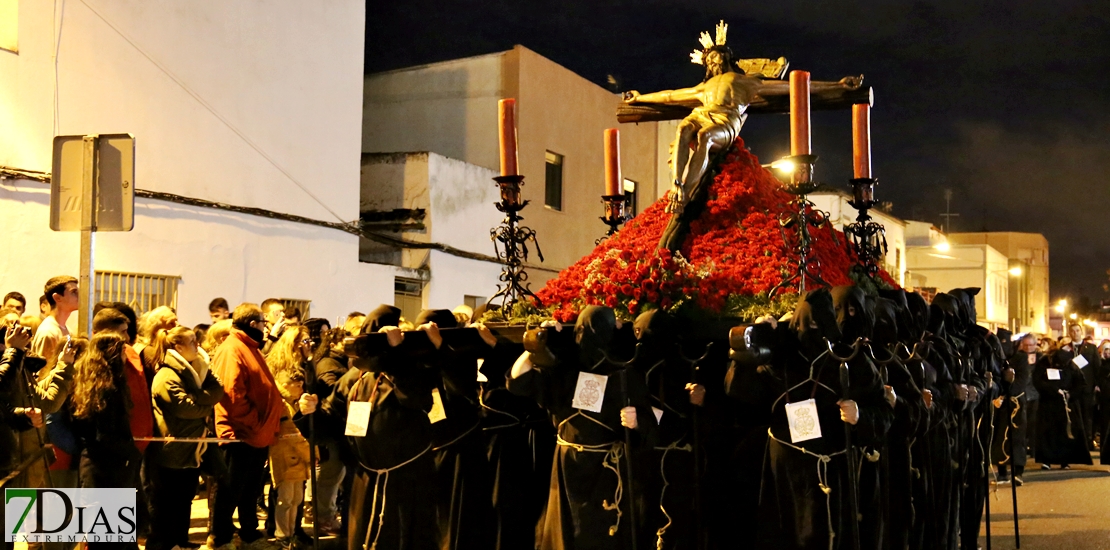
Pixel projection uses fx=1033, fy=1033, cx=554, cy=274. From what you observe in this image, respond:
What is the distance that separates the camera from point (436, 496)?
609 cm

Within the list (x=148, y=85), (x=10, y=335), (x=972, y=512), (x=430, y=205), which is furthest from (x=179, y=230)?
(x=972, y=512)

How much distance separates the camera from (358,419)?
5992mm

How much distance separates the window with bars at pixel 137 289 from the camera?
1110 cm

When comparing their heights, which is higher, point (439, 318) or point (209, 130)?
point (209, 130)

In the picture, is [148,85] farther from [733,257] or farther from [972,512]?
[972,512]

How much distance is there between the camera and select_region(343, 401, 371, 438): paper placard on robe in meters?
5.97

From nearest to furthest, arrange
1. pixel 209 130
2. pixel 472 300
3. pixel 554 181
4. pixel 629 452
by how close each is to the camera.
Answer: pixel 629 452, pixel 209 130, pixel 472 300, pixel 554 181

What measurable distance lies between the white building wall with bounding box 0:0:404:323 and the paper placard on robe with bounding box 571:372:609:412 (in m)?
7.32

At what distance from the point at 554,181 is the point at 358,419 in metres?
14.2

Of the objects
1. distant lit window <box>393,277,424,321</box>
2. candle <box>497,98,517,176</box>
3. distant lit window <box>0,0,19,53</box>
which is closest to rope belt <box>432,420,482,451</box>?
candle <box>497,98,517,176</box>

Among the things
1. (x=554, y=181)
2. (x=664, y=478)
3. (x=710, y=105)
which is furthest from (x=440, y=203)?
(x=664, y=478)

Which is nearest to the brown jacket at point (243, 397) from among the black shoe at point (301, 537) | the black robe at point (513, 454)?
the black shoe at point (301, 537)

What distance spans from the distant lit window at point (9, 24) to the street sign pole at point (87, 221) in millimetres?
5296

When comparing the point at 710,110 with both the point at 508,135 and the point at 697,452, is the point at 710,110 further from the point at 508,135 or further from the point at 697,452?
the point at 697,452
